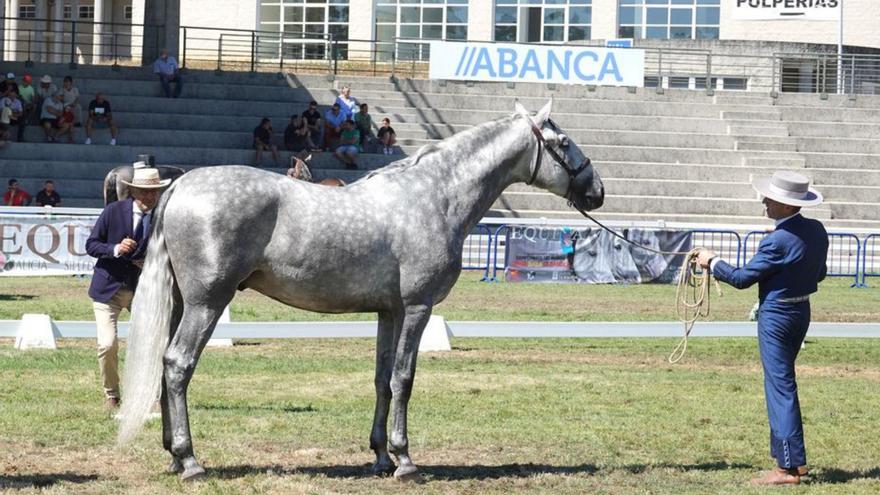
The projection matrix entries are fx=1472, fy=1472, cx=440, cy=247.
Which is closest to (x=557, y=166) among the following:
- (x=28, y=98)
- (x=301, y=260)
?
(x=301, y=260)

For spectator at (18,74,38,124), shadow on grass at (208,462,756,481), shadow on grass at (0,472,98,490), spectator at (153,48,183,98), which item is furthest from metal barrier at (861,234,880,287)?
shadow on grass at (0,472,98,490)

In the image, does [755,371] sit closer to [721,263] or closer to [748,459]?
[748,459]

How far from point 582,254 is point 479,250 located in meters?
1.94

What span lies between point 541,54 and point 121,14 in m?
29.8

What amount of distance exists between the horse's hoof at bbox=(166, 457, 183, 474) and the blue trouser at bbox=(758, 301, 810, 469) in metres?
3.81

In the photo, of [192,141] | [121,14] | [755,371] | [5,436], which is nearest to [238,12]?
[121,14]

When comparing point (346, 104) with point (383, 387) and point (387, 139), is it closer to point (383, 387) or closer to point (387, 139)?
point (387, 139)

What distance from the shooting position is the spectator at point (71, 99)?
34.4 meters

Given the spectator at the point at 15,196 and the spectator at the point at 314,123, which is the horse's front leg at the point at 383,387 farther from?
the spectator at the point at 314,123

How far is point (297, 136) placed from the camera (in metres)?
34.7

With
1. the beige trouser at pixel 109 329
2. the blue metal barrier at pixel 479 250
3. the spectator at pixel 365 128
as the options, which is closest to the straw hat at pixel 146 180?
the beige trouser at pixel 109 329

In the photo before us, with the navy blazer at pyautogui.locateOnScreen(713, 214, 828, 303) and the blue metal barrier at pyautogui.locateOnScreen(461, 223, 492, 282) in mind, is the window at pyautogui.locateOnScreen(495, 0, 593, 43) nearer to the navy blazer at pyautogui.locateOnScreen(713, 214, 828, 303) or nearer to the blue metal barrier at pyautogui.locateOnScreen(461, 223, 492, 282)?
the blue metal barrier at pyautogui.locateOnScreen(461, 223, 492, 282)

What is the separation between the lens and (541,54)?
4044cm

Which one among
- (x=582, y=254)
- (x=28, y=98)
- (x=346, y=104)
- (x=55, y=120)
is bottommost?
(x=582, y=254)
